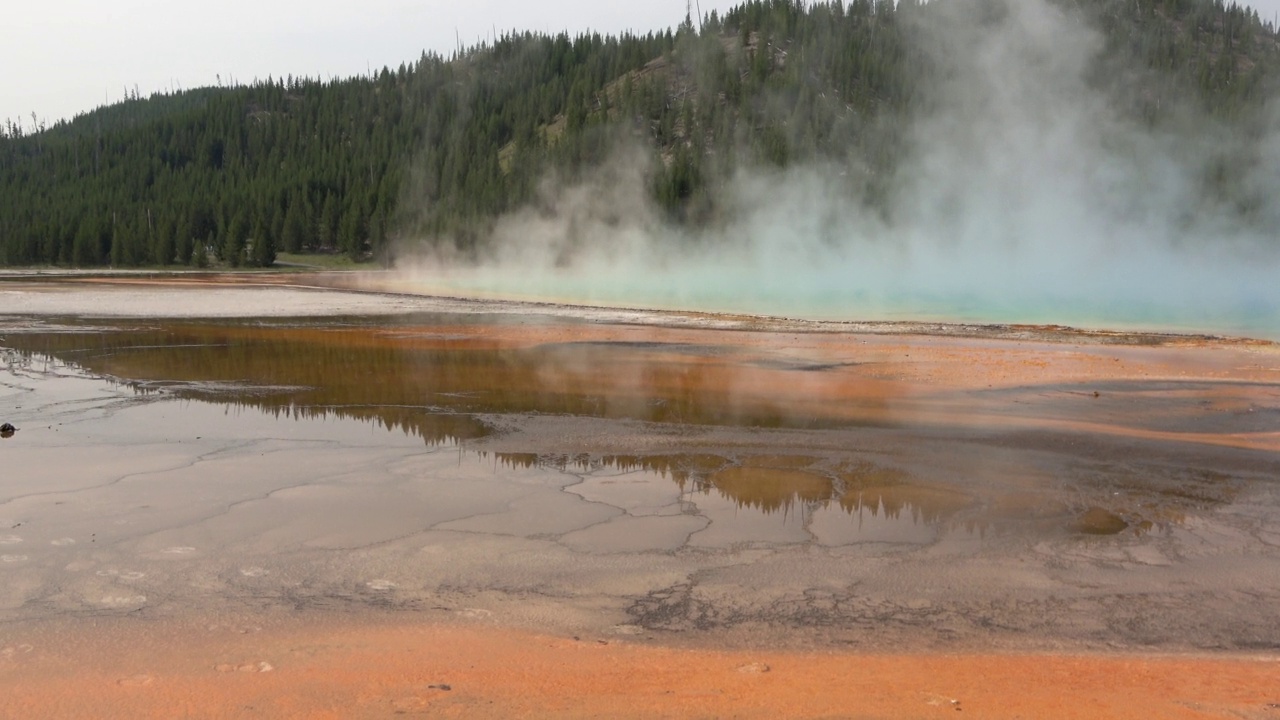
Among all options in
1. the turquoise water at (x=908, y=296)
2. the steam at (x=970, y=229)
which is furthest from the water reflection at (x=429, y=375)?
the steam at (x=970, y=229)

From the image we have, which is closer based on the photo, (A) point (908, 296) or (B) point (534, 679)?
(B) point (534, 679)

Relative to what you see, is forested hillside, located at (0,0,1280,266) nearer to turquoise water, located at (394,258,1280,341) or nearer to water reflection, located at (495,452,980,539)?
turquoise water, located at (394,258,1280,341)

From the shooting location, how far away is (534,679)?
5.21m

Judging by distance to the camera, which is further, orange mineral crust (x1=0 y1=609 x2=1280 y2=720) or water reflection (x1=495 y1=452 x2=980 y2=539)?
water reflection (x1=495 y1=452 x2=980 y2=539)

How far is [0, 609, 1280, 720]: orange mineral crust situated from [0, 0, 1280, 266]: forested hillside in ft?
256

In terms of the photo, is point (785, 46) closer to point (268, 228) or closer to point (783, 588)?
point (268, 228)

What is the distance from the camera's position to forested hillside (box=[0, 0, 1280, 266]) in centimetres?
8988

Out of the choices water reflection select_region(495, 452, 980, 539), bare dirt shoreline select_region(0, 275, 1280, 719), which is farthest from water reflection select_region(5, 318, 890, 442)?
bare dirt shoreline select_region(0, 275, 1280, 719)

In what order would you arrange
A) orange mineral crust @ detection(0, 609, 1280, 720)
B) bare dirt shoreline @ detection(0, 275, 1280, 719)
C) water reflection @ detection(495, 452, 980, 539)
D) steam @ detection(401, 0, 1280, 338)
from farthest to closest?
1. steam @ detection(401, 0, 1280, 338)
2. water reflection @ detection(495, 452, 980, 539)
3. bare dirt shoreline @ detection(0, 275, 1280, 719)
4. orange mineral crust @ detection(0, 609, 1280, 720)

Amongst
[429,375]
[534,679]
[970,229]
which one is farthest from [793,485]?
[970,229]

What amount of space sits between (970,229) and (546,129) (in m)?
53.2

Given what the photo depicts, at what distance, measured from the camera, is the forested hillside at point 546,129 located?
89875 mm

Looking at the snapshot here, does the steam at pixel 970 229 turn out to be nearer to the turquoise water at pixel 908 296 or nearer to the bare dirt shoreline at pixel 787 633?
the turquoise water at pixel 908 296

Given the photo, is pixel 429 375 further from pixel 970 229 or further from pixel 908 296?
pixel 970 229
